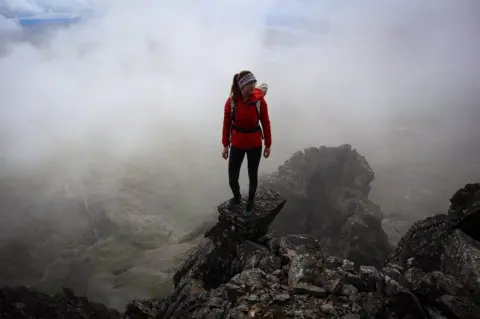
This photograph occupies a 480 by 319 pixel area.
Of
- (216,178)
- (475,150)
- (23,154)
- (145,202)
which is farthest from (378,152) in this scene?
(23,154)

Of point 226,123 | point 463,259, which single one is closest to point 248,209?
point 226,123

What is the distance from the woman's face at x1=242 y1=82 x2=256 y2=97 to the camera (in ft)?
21.8

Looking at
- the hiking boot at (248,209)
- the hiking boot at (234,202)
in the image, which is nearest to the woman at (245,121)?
the hiking boot at (248,209)

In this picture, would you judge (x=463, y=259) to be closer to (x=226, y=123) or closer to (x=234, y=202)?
(x=234, y=202)

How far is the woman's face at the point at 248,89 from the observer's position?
6.66 metres

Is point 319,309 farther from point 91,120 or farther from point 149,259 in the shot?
point 91,120

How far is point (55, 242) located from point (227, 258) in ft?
82.0

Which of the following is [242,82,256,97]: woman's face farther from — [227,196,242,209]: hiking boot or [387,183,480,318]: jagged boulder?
[387,183,480,318]: jagged boulder

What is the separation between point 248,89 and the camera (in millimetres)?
6723

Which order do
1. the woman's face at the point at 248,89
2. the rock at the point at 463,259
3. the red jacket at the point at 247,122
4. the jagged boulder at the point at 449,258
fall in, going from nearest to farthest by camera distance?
the jagged boulder at the point at 449,258, the rock at the point at 463,259, the woman's face at the point at 248,89, the red jacket at the point at 247,122

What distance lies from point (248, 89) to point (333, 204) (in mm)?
25120

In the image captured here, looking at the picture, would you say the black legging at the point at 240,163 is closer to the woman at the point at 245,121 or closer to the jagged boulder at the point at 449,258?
the woman at the point at 245,121

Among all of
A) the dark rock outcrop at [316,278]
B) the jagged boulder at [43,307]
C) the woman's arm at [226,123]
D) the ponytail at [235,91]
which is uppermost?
the ponytail at [235,91]

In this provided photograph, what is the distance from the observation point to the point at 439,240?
8008 mm
